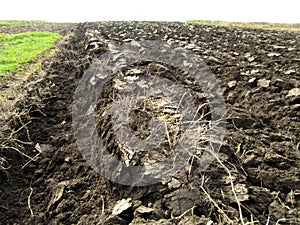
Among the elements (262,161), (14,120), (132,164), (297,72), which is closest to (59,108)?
(14,120)

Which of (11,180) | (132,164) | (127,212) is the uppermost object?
(132,164)

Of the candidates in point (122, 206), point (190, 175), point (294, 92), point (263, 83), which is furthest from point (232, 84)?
point (122, 206)

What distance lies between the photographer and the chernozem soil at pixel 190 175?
197cm

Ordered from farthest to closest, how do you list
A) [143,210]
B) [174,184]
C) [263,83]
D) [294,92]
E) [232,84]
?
[232,84] → [263,83] → [294,92] → [174,184] → [143,210]

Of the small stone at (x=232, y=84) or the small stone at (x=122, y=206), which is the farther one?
the small stone at (x=232, y=84)

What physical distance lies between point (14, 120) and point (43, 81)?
1.69m

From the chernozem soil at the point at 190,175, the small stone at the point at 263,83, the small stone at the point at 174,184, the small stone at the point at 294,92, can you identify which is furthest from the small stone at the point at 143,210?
the small stone at the point at 263,83

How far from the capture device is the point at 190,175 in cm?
217

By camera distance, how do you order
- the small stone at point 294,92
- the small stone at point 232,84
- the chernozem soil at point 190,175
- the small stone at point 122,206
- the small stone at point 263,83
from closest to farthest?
1. the chernozem soil at point 190,175
2. the small stone at point 122,206
3. the small stone at point 294,92
4. the small stone at point 263,83
5. the small stone at point 232,84

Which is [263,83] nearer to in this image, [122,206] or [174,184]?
[174,184]

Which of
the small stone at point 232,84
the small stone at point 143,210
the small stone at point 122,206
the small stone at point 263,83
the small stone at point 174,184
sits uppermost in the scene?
the small stone at point 263,83

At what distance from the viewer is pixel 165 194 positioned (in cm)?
214

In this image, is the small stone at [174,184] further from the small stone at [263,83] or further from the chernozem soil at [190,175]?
the small stone at [263,83]

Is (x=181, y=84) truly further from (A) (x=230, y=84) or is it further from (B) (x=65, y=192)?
(B) (x=65, y=192)
